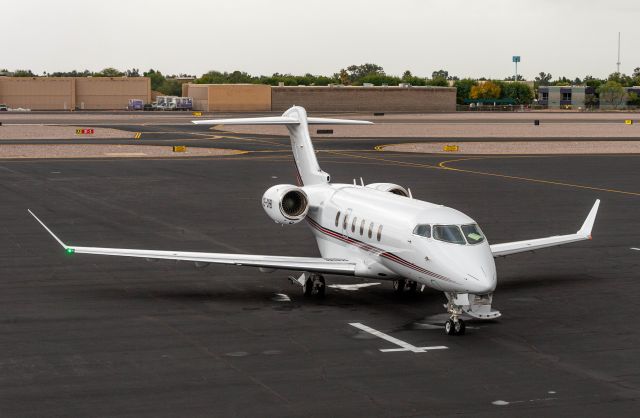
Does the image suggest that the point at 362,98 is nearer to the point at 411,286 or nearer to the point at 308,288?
the point at 411,286

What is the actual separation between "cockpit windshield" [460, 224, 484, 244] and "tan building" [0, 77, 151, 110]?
172 meters

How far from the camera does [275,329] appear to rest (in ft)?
75.6

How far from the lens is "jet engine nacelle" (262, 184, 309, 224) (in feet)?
90.9

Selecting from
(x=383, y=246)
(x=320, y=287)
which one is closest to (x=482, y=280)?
(x=383, y=246)

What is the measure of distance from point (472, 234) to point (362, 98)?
169m

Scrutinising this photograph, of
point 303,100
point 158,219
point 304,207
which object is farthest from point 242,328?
point 303,100

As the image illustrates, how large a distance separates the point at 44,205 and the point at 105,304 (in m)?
20.6

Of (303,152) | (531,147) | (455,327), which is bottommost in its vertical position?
(455,327)

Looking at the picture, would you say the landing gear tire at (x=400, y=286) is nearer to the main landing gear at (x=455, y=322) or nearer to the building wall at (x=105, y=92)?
the main landing gear at (x=455, y=322)

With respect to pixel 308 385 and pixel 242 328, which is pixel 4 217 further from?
pixel 308 385

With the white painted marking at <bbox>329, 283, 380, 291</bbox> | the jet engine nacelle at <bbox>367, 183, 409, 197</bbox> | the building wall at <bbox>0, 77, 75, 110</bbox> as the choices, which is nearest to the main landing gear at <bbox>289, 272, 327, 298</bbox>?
the white painted marking at <bbox>329, 283, 380, 291</bbox>

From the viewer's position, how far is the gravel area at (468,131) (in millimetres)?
106500

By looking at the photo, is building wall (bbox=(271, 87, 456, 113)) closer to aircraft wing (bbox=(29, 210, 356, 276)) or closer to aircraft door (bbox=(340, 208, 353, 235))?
aircraft door (bbox=(340, 208, 353, 235))

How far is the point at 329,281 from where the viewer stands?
2881 centimetres
